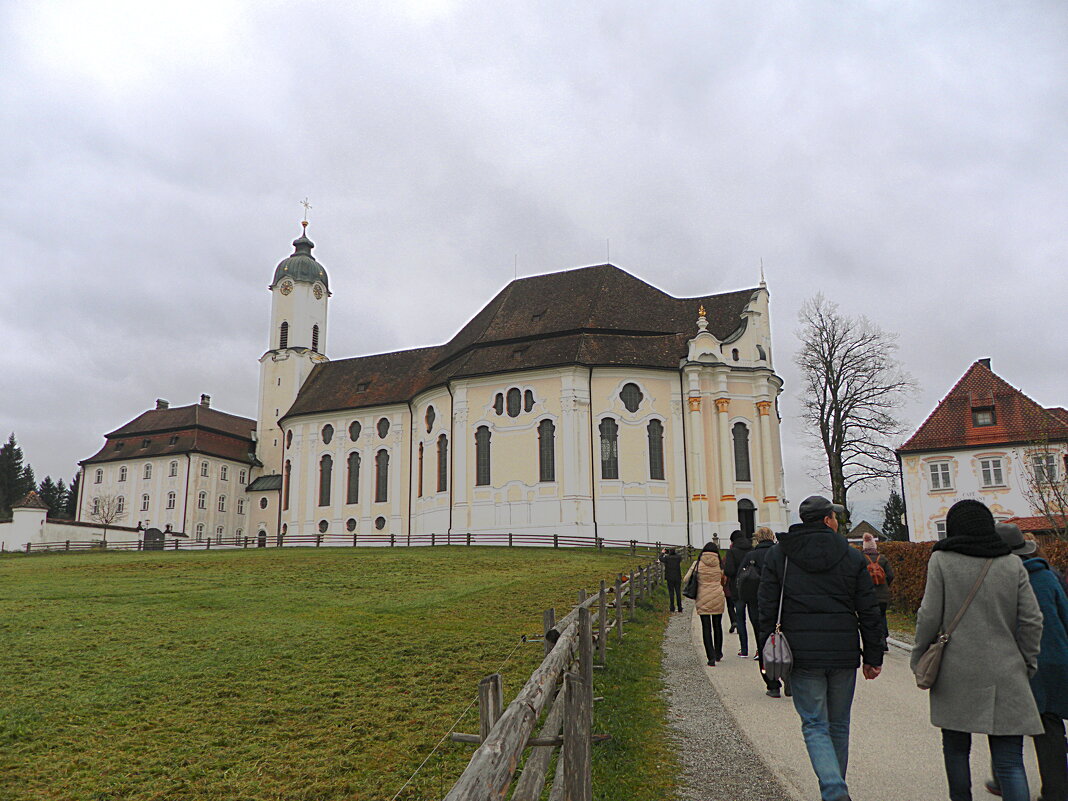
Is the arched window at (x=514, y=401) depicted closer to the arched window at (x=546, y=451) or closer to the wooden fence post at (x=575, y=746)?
the arched window at (x=546, y=451)

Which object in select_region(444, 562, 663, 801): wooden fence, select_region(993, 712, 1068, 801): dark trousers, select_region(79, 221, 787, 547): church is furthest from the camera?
select_region(79, 221, 787, 547): church

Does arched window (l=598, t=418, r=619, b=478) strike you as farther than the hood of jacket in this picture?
Yes

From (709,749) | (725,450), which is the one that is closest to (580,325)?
(725,450)

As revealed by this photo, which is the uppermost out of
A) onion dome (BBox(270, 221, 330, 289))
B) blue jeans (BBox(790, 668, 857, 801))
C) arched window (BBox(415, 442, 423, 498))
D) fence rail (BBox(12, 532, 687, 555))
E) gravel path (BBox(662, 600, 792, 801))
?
onion dome (BBox(270, 221, 330, 289))

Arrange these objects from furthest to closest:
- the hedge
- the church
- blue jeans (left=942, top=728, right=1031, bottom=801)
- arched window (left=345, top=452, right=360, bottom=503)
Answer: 1. arched window (left=345, top=452, right=360, bottom=503)
2. the church
3. the hedge
4. blue jeans (left=942, top=728, right=1031, bottom=801)

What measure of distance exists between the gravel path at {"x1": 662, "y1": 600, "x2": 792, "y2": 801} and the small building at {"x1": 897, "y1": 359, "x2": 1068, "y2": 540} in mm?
31640

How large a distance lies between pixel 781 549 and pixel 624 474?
1353 inches

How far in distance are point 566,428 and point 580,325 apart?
6148 mm

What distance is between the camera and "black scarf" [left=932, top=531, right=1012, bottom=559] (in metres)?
5.23

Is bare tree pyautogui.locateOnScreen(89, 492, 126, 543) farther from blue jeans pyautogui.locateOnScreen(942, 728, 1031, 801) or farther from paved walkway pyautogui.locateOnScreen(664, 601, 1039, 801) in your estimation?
blue jeans pyautogui.locateOnScreen(942, 728, 1031, 801)

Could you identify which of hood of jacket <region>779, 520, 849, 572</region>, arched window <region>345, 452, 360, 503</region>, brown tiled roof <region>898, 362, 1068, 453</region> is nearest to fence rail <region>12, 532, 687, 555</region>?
arched window <region>345, 452, 360, 503</region>

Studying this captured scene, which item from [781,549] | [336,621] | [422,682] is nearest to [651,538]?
[336,621]

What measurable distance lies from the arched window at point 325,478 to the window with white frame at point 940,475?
34.6 m

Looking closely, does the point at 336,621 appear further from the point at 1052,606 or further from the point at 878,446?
the point at 878,446
